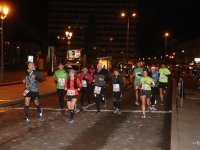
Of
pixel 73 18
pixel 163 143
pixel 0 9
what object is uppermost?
pixel 73 18

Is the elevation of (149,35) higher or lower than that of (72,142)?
higher

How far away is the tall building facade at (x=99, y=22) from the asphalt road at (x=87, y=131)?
135 meters

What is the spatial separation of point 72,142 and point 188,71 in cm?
6380

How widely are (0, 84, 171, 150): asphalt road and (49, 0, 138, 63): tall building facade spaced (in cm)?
13538

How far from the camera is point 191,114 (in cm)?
1195

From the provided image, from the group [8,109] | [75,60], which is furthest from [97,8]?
[8,109]

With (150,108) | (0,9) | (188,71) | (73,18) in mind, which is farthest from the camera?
(73,18)

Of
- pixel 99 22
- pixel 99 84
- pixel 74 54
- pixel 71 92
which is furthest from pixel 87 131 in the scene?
pixel 99 22

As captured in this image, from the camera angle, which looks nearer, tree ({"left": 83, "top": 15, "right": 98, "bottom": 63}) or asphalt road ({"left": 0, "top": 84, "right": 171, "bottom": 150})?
asphalt road ({"left": 0, "top": 84, "right": 171, "bottom": 150})

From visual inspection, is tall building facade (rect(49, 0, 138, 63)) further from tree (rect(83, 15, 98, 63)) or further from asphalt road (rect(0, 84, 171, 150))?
asphalt road (rect(0, 84, 171, 150))

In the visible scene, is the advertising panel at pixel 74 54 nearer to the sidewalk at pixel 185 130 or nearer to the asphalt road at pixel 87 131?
the asphalt road at pixel 87 131

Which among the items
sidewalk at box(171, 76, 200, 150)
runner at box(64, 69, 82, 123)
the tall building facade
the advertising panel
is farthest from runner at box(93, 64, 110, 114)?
the tall building facade

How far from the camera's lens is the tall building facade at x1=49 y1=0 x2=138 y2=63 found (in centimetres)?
14850

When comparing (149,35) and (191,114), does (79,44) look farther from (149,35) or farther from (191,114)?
(191,114)
